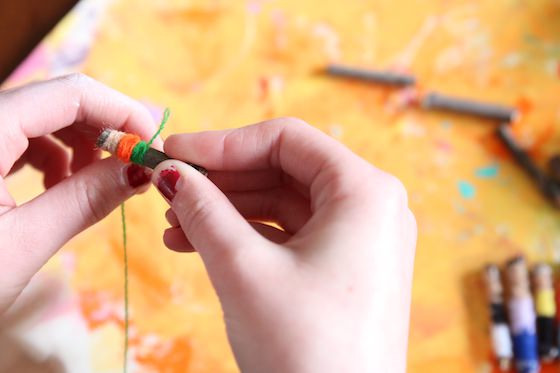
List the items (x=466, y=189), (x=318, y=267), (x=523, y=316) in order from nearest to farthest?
(x=318, y=267) < (x=523, y=316) < (x=466, y=189)

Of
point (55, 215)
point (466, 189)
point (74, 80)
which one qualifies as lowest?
point (466, 189)

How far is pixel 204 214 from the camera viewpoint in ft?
1.43

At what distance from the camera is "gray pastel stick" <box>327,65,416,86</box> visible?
893 mm

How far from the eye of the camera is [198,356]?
2.27ft

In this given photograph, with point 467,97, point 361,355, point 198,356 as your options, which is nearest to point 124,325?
point 198,356

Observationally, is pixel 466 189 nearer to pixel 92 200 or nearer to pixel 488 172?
pixel 488 172

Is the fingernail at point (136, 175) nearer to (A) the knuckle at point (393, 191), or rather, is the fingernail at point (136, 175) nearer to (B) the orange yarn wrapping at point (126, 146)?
(B) the orange yarn wrapping at point (126, 146)

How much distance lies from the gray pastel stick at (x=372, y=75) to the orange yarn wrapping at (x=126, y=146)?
0.47m

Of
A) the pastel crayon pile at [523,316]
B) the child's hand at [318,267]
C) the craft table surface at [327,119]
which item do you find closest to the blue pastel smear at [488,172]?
the craft table surface at [327,119]

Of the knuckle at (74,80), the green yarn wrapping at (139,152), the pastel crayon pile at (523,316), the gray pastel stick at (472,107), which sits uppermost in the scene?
the knuckle at (74,80)

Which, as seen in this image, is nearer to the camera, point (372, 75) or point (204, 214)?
point (204, 214)

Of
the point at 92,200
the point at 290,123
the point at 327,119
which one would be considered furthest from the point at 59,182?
the point at 327,119

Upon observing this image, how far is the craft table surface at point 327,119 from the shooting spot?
707 mm

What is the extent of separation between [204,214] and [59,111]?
9.4 inches
